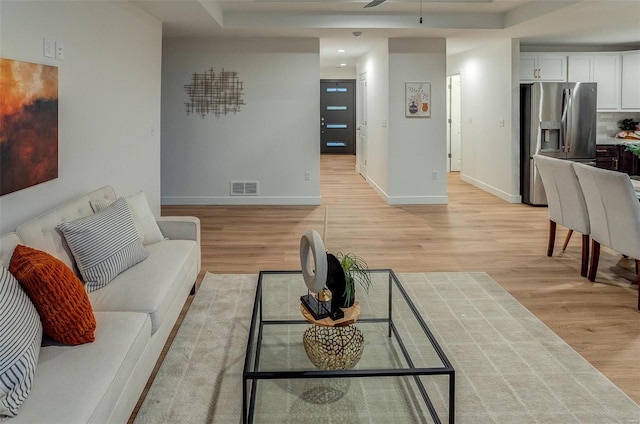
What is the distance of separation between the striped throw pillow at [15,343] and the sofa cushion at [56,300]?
0.15ft

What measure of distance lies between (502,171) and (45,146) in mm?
6401

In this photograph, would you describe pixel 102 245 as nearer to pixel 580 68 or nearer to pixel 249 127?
pixel 249 127

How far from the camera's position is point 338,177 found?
34.3 ft

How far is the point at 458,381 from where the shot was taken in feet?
8.08

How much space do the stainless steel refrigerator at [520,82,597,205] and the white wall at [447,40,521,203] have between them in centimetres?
22

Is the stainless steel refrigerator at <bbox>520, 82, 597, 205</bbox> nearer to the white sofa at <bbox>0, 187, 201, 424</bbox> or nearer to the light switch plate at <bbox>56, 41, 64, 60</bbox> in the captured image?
the white sofa at <bbox>0, 187, 201, 424</bbox>

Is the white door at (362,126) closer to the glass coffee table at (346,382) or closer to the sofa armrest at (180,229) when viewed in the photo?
the sofa armrest at (180,229)

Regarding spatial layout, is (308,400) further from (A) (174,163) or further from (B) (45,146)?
(A) (174,163)

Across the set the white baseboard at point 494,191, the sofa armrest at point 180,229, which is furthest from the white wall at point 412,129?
the sofa armrest at point 180,229

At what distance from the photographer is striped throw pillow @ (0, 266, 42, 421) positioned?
1513 mm

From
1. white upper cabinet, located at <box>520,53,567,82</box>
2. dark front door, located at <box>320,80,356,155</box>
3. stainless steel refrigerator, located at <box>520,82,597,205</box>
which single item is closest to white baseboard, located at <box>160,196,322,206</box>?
stainless steel refrigerator, located at <box>520,82,597,205</box>

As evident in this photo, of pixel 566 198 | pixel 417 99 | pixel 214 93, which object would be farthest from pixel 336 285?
pixel 214 93

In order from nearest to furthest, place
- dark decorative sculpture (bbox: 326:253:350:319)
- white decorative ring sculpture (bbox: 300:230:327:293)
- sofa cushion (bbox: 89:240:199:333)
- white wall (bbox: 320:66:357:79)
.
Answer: white decorative ring sculpture (bbox: 300:230:327:293), dark decorative sculpture (bbox: 326:253:350:319), sofa cushion (bbox: 89:240:199:333), white wall (bbox: 320:66:357:79)

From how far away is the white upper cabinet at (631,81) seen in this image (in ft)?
25.0
